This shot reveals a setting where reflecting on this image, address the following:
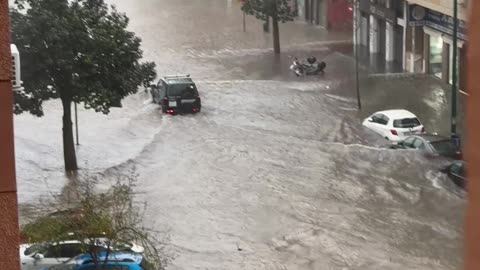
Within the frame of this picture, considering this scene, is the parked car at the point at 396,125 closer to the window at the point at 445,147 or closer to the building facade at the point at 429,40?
the window at the point at 445,147

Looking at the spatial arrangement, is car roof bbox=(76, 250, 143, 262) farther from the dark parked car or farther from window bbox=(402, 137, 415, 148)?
the dark parked car

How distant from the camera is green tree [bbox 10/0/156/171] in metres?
21.0

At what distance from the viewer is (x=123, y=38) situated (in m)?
22.1

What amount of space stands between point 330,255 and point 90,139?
1233cm

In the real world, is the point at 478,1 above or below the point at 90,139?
above

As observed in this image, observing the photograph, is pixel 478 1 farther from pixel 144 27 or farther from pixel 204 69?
pixel 144 27

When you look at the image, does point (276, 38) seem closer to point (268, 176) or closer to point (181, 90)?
point (181, 90)

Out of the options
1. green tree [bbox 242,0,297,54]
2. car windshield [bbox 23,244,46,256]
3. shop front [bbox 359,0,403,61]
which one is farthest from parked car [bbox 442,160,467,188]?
green tree [bbox 242,0,297,54]

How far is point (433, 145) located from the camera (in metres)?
21.4

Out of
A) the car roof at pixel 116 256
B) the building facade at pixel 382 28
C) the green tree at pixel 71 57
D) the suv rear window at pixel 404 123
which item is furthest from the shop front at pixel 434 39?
the car roof at pixel 116 256

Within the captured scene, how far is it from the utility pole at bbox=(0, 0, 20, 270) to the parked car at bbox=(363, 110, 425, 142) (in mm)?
18753

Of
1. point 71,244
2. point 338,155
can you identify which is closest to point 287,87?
point 338,155

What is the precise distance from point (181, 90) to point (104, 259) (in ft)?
53.9

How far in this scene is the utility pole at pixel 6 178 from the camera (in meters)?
5.86
